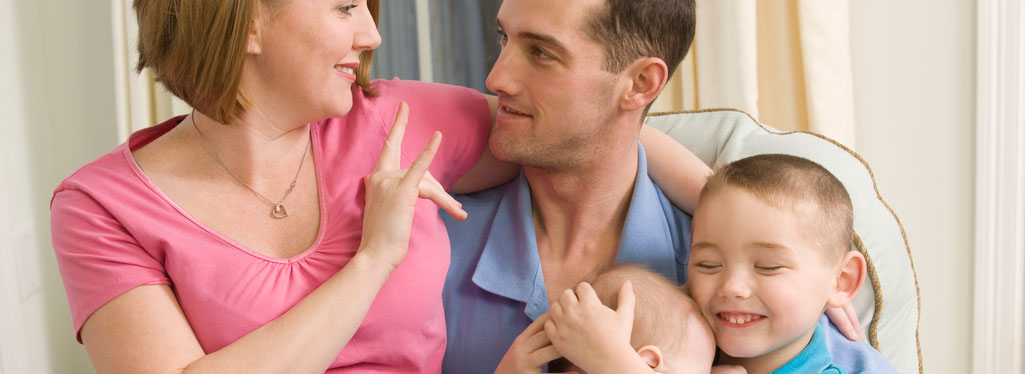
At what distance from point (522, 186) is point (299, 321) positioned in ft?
2.08

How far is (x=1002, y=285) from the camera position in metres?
2.61

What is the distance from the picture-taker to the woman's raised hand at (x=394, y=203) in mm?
1434

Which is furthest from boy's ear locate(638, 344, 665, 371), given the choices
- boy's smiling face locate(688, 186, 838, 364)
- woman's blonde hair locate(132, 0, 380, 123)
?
woman's blonde hair locate(132, 0, 380, 123)

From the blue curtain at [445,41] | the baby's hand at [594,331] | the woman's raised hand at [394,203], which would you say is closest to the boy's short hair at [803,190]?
the baby's hand at [594,331]

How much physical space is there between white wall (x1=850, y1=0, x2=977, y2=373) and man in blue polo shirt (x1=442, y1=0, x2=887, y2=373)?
1.10m

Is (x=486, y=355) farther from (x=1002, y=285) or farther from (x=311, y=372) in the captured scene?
(x=1002, y=285)

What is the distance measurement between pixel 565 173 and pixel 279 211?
568 mm

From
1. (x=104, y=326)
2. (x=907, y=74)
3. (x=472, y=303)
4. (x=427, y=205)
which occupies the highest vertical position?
(x=907, y=74)

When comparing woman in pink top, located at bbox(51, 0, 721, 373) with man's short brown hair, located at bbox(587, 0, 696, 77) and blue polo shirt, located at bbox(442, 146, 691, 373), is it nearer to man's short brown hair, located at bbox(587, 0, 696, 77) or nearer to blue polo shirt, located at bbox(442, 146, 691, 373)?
blue polo shirt, located at bbox(442, 146, 691, 373)

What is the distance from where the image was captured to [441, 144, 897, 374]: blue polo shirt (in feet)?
5.70

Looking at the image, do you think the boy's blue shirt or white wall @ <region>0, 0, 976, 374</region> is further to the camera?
white wall @ <region>0, 0, 976, 374</region>

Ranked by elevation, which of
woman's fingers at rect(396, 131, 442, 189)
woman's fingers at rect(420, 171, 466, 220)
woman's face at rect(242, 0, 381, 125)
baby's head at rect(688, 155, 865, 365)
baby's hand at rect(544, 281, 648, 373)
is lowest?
baby's hand at rect(544, 281, 648, 373)

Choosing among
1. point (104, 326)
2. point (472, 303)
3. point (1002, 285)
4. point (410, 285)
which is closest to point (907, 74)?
point (1002, 285)

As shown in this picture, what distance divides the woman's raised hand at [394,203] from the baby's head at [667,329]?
1.15ft
